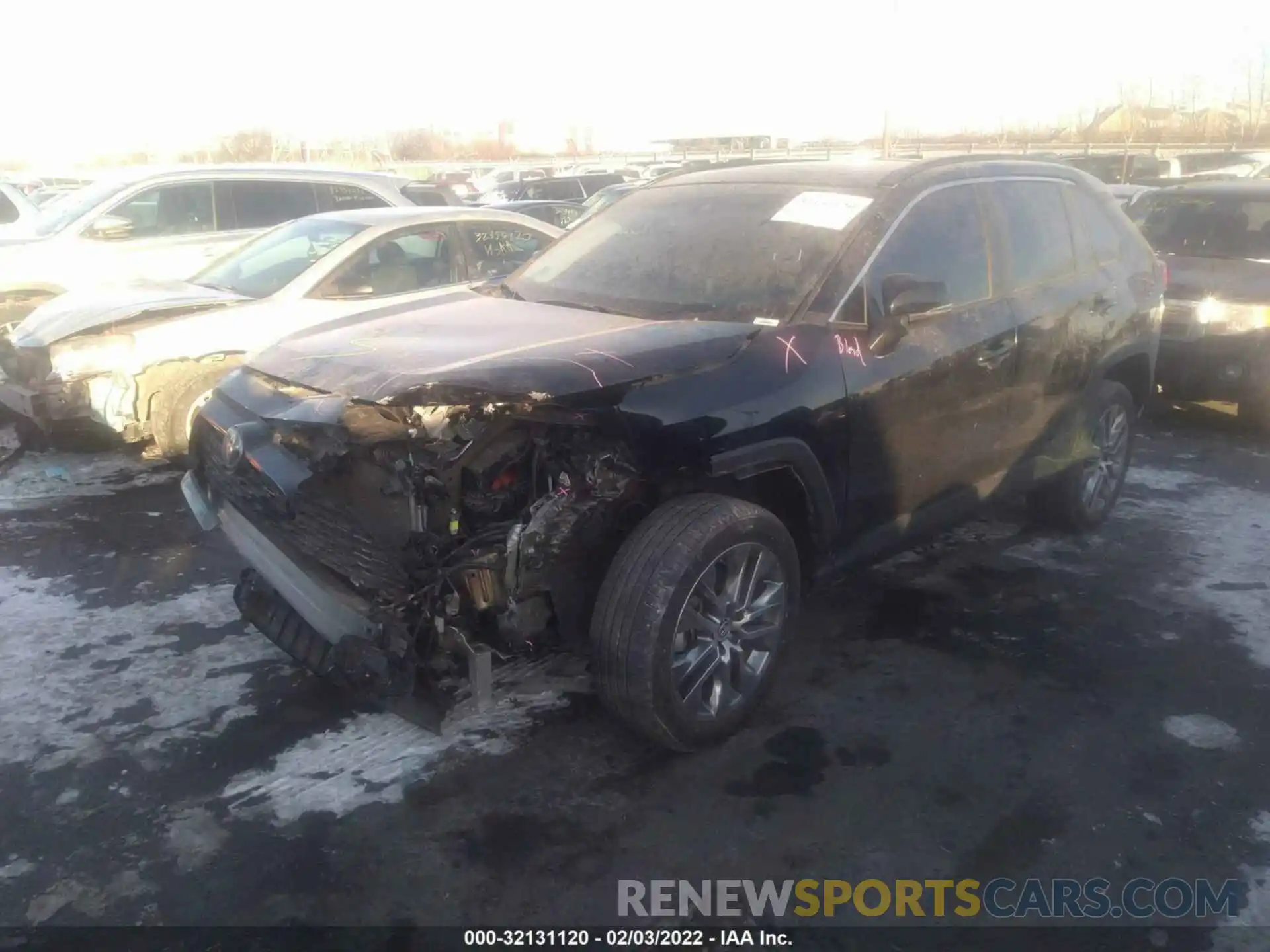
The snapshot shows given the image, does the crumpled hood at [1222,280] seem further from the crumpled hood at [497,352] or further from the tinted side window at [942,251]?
the crumpled hood at [497,352]

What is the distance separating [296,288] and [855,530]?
3939 millimetres

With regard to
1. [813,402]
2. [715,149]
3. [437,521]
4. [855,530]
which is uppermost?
[715,149]

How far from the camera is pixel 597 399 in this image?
301 centimetres

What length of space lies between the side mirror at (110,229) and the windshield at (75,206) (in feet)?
0.46

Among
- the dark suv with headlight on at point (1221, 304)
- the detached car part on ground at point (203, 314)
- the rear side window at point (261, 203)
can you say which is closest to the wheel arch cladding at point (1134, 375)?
the dark suv with headlight on at point (1221, 304)

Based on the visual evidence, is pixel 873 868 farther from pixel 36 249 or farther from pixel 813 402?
pixel 36 249

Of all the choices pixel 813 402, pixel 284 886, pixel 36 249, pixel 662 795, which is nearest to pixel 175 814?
pixel 284 886

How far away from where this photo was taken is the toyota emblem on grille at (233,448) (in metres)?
3.36

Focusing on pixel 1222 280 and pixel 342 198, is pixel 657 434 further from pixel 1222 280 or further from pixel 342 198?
pixel 342 198

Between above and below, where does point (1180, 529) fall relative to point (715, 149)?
below

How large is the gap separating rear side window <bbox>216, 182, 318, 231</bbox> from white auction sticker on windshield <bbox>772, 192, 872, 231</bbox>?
248 inches

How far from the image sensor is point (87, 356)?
19.5 feet

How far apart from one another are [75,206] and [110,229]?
537mm

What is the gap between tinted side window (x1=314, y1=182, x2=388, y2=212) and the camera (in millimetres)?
9242
